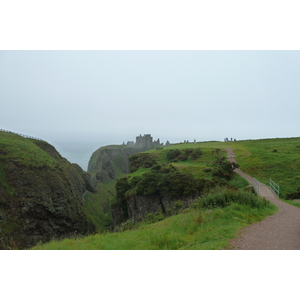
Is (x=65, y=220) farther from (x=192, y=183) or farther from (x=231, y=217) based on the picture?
(x=231, y=217)

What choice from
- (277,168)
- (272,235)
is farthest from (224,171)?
(272,235)

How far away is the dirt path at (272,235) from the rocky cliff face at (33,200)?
2276cm

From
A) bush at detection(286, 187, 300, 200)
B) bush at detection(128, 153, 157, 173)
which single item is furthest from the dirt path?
bush at detection(128, 153, 157, 173)

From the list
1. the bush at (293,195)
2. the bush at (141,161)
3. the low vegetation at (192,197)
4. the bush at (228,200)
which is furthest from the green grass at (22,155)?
the bush at (293,195)

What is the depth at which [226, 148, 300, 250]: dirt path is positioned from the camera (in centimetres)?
723

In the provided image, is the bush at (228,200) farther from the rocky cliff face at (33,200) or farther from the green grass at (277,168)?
the rocky cliff face at (33,200)

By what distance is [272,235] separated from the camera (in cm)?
848

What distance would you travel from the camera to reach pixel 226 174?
25.6 meters

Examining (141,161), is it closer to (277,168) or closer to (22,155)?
(22,155)

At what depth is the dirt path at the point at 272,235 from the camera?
723 centimetres

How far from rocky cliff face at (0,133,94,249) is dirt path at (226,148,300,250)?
22.8 meters

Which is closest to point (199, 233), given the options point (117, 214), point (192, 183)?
point (192, 183)

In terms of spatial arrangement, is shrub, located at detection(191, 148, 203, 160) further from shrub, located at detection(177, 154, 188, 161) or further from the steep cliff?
the steep cliff

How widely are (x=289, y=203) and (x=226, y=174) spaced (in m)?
9.46
